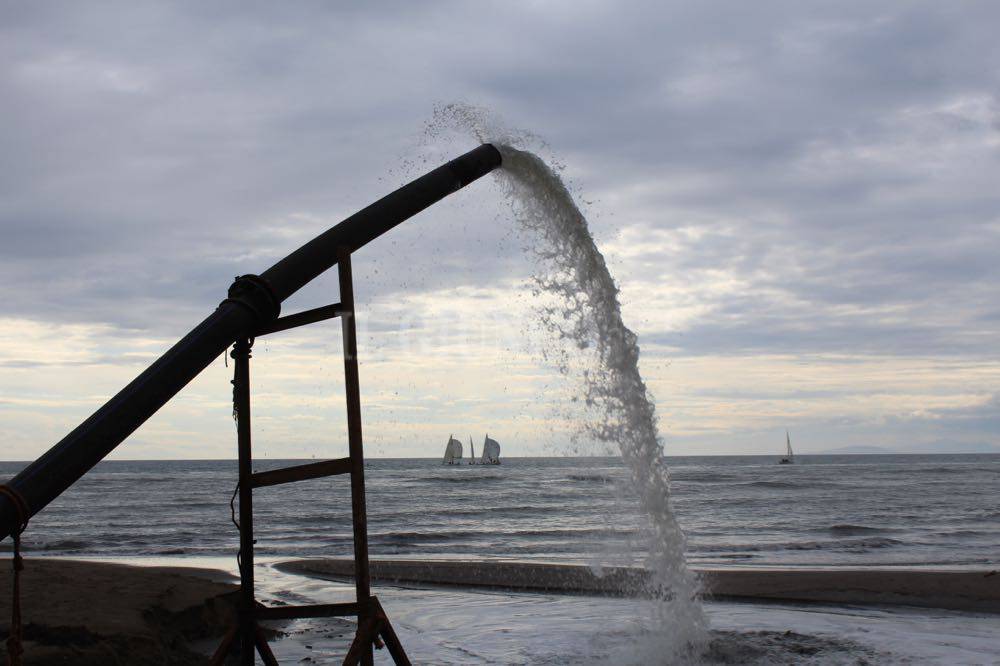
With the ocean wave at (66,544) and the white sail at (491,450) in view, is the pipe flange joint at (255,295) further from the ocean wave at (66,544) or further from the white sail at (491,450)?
the white sail at (491,450)

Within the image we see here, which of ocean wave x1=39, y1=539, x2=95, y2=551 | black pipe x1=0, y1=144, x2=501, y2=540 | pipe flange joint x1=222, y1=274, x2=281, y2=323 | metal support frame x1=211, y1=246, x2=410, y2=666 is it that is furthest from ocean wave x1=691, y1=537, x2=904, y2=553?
pipe flange joint x1=222, y1=274, x2=281, y2=323

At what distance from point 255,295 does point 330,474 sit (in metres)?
1.22

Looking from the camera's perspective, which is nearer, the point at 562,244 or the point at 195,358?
the point at 195,358

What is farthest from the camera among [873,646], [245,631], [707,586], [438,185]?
[707,586]

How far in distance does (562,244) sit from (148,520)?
29672 mm

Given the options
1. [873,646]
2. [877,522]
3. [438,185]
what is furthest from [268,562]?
[877,522]

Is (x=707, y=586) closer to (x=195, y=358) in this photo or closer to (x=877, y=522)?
(x=195, y=358)

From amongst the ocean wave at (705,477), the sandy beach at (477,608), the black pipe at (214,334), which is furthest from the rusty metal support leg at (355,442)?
the ocean wave at (705,477)

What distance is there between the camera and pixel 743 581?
52.1ft

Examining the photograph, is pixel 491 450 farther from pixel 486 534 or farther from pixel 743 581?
pixel 743 581

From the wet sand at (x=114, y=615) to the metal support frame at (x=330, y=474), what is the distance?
980 mm

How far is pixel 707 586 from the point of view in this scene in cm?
1545

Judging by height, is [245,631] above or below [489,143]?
below

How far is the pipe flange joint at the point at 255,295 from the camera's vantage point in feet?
18.8
